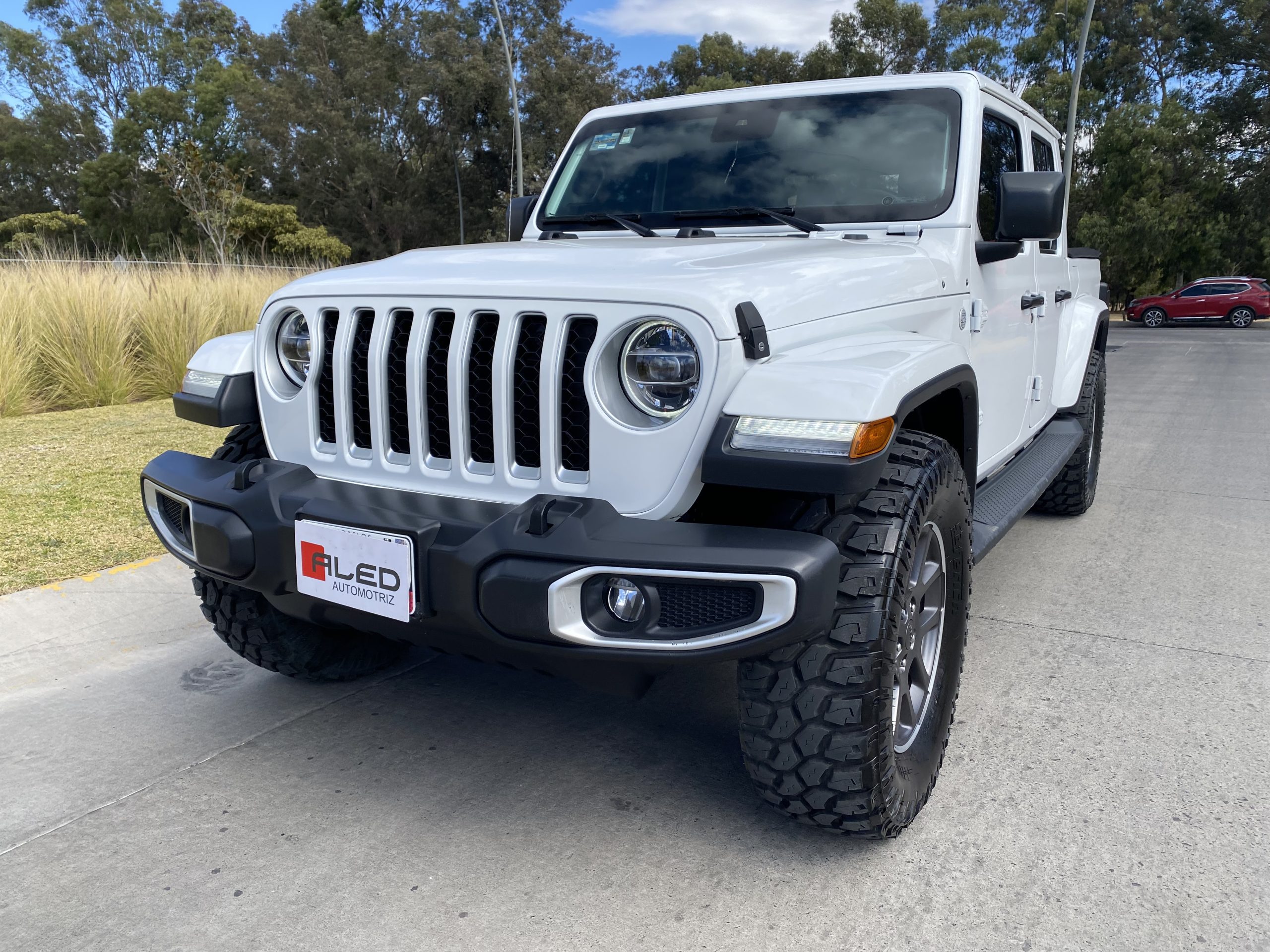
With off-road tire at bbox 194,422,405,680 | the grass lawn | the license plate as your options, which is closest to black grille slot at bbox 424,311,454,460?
the license plate

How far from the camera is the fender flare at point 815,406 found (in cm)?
196

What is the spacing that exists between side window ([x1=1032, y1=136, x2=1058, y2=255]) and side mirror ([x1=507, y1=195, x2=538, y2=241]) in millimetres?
2109

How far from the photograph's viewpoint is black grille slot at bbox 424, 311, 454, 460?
95.9 inches

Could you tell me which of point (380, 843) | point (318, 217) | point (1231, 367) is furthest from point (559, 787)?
point (318, 217)

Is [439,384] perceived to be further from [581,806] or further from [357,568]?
[581,806]

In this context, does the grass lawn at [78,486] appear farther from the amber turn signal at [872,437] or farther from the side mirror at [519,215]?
the amber turn signal at [872,437]

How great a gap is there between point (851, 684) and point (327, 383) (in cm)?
151

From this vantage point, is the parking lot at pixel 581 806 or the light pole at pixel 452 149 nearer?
the parking lot at pixel 581 806

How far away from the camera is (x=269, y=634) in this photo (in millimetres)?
3051

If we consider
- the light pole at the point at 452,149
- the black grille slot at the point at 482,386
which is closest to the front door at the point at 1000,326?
the black grille slot at the point at 482,386

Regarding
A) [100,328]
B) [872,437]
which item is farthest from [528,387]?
[100,328]

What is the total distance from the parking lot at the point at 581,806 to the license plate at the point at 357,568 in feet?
2.06

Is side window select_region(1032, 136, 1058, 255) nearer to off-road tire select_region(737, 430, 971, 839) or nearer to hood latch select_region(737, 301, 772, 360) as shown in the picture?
off-road tire select_region(737, 430, 971, 839)

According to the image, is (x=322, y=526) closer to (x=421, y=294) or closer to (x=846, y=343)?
(x=421, y=294)
